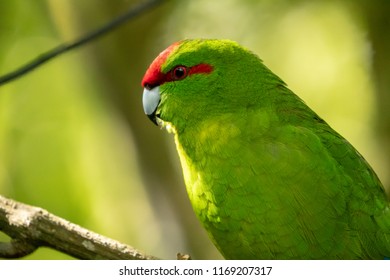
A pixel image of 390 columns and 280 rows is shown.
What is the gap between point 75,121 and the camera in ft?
16.0

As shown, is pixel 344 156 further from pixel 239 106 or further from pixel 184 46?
pixel 184 46

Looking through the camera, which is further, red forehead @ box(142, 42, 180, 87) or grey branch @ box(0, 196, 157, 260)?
red forehead @ box(142, 42, 180, 87)

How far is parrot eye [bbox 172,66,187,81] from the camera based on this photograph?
117 inches

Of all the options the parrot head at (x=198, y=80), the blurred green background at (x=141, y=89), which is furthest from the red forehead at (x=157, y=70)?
the blurred green background at (x=141, y=89)

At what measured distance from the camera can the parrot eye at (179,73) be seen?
2984 mm

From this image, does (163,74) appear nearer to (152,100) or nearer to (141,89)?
(152,100)

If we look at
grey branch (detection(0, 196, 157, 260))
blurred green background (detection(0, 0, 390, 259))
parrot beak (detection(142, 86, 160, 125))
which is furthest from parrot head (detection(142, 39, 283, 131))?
blurred green background (detection(0, 0, 390, 259))

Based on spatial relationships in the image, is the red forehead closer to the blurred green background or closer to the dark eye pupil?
the dark eye pupil

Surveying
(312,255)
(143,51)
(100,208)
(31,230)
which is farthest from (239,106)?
(100,208)

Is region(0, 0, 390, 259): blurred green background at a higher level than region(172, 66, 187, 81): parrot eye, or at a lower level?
higher

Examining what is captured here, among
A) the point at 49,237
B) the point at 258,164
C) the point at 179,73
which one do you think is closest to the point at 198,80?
the point at 179,73

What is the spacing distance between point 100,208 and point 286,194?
211 cm

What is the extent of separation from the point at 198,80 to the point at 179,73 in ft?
0.29
